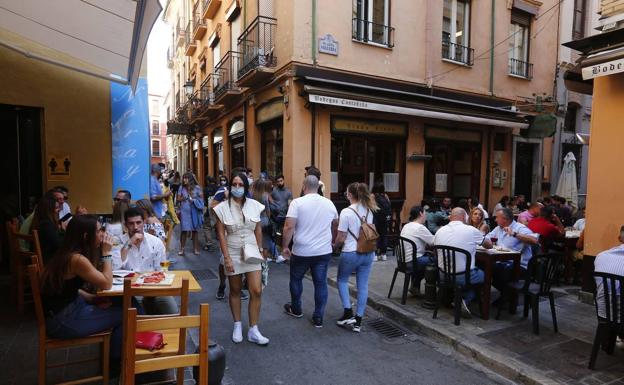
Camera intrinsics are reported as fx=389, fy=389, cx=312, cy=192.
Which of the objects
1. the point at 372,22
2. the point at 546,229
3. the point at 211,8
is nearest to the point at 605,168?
the point at 546,229

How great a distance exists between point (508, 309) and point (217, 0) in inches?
555

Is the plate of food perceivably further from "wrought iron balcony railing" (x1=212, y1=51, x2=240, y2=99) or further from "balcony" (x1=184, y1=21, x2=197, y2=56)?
"balcony" (x1=184, y1=21, x2=197, y2=56)

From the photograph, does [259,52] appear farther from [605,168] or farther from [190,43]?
[190,43]

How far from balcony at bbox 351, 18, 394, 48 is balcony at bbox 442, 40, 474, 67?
2.13m

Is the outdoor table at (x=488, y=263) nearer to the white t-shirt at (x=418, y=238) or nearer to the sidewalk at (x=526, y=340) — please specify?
the sidewalk at (x=526, y=340)

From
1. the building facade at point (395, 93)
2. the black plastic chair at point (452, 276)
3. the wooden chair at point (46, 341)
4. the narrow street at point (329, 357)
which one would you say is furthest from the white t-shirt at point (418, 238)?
the building facade at point (395, 93)

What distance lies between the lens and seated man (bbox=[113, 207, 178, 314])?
12.6ft

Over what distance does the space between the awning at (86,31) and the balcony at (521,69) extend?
12.0 meters

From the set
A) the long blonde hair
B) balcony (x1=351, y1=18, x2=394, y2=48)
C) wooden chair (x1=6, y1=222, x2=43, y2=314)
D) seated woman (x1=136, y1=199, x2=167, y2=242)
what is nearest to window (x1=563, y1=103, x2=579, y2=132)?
balcony (x1=351, y1=18, x2=394, y2=48)

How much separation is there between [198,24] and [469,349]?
17.9 meters

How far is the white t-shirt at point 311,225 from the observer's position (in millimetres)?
4562

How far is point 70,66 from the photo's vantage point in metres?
5.93

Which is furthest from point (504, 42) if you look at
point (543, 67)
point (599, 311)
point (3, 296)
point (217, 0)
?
point (3, 296)

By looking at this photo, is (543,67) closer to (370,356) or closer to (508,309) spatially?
(508,309)
